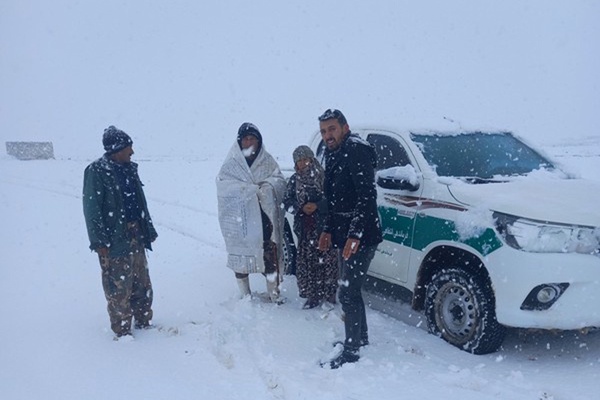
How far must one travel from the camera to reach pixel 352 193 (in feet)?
12.6

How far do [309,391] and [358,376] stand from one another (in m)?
0.45

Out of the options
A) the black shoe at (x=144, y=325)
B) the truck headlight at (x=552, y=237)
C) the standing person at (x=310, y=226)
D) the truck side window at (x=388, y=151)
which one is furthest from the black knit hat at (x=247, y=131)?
the truck headlight at (x=552, y=237)

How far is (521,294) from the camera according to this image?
353cm

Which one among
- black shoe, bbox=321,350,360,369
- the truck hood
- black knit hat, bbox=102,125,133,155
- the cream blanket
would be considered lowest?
black shoe, bbox=321,350,360,369

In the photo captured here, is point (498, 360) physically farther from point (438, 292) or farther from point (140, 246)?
point (140, 246)

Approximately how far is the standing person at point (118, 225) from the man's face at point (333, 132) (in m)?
1.80

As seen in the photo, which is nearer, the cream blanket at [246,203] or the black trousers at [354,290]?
the black trousers at [354,290]

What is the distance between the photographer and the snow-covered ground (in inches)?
137

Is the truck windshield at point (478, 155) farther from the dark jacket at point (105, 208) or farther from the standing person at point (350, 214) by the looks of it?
the dark jacket at point (105, 208)

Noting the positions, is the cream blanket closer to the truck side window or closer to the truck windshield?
the truck side window

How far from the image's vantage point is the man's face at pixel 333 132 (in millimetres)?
3901

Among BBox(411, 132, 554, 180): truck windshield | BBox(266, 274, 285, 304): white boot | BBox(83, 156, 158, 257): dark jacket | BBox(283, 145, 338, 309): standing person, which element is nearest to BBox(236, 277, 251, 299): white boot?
BBox(266, 274, 285, 304): white boot

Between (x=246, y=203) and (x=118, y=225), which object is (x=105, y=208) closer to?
(x=118, y=225)

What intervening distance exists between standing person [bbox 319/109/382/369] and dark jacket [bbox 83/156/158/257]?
1838mm
